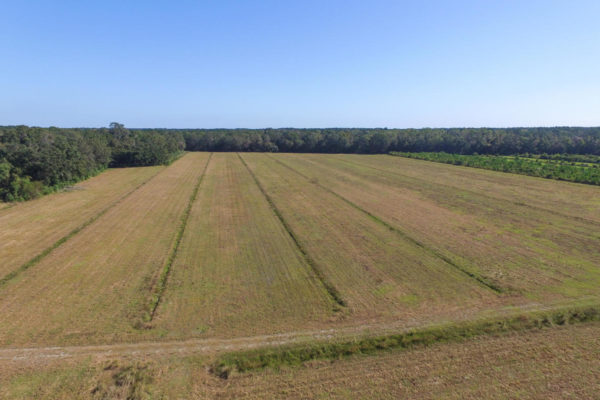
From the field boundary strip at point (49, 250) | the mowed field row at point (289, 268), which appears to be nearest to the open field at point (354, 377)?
the mowed field row at point (289, 268)

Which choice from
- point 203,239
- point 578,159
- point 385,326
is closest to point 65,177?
point 203,239

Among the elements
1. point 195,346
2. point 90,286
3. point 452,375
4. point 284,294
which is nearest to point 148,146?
point 90,286

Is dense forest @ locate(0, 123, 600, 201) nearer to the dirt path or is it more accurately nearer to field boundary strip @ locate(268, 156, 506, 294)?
the dirt path

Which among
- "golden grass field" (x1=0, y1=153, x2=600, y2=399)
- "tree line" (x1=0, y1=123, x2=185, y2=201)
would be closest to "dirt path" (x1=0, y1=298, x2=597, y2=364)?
"golden grass field" (x1=0, y1=153, x2=600, y2=399)

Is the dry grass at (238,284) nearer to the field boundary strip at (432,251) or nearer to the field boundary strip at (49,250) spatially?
the field boundary strip at (49,250)

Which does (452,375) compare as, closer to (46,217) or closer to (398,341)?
(398,341)

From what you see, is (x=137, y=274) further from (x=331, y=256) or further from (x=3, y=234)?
(x=3, y=234)
